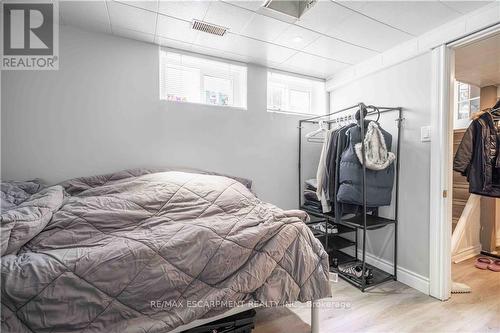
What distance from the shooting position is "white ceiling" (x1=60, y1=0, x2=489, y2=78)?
1.62 meters

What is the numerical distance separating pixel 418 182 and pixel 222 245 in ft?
5.79

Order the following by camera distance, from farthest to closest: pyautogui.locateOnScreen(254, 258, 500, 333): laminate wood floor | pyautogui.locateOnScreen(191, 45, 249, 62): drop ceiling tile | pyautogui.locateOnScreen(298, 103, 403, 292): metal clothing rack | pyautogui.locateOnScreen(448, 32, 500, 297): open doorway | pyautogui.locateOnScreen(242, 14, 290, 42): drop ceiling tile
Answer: pyautogui.locateOnScreen(191, 45, 249, 62): drop ceiling tile → pyautogui.locateOnScreen(448, 32, 500, 297): open doorway → pyautogui.locateOnScreen(298, 103, 403, 292): metal clothing rack → pyautogui.locateOnScreen(242, 14, 290, 42): drop ceiling tile → pyautogui.locateOnScreen(254, 258, 500, 333): laminate wood floor

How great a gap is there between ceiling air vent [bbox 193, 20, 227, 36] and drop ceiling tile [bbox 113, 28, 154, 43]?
447 mm

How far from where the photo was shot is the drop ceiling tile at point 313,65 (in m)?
2.40

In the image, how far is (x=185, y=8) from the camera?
5.41 feet

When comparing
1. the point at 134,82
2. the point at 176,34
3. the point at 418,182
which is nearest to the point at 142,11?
the point at 176,34

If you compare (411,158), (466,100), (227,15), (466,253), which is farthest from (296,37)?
(466,253)

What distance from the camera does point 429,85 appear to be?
6.38 ft

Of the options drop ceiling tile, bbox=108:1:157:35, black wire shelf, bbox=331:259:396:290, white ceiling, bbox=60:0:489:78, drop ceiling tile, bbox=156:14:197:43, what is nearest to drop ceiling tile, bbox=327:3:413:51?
white ceiling, bbox=60:0:489:78

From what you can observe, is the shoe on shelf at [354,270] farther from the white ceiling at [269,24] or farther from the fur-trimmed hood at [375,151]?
the white ceiling at [269,24]

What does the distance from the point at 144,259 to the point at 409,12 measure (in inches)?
89.4

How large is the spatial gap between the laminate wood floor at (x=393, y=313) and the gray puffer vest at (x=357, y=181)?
0.73 metres

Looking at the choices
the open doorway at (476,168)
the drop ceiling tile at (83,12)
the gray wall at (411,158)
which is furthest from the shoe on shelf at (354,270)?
the drop ceiling tile at (83,12)

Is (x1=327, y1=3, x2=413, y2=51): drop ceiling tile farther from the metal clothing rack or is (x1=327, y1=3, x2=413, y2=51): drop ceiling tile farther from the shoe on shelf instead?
the shoe on shelf
